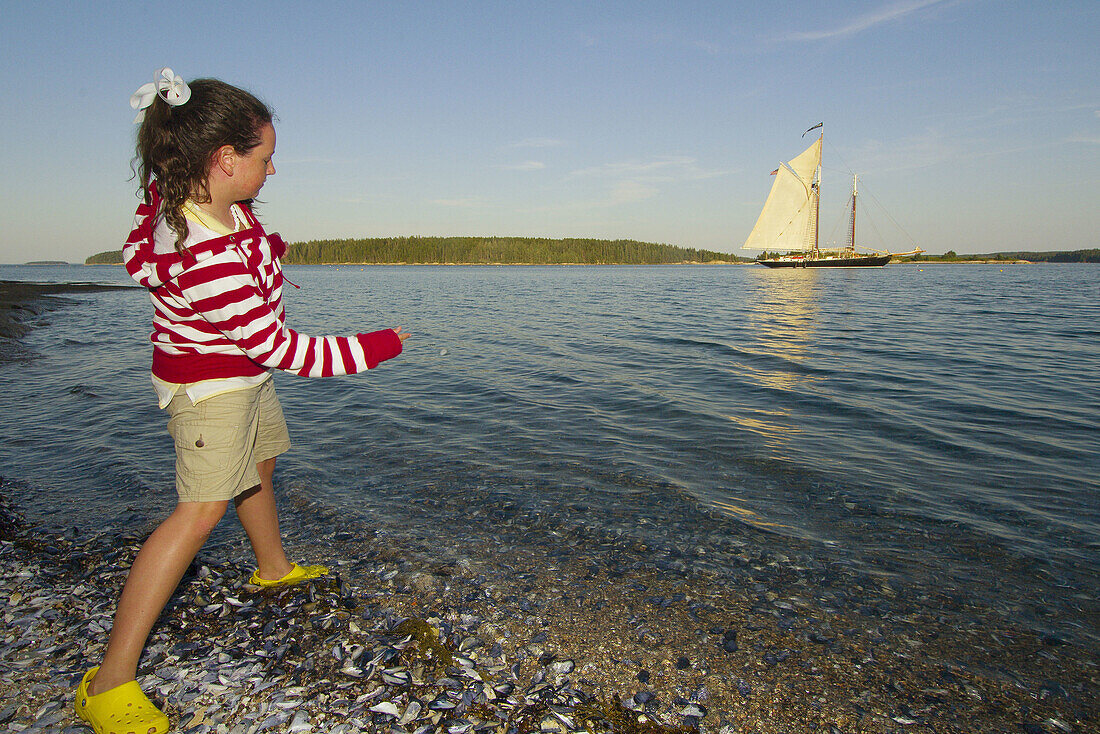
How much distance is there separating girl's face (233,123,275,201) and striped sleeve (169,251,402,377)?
46 cm

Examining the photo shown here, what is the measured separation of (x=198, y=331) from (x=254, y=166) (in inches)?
33.4

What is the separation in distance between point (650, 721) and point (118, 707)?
239 cm

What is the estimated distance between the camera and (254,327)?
105 inches

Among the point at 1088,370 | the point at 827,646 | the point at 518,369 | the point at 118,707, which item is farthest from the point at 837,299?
the point at 118,707

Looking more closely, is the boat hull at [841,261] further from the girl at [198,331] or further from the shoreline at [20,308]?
the girl at [198,331]

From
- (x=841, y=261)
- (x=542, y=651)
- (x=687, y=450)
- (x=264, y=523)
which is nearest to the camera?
(x=542, y=651)

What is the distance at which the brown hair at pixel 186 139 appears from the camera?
264 centimetres

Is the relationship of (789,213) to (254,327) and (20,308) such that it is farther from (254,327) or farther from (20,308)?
(254,327)

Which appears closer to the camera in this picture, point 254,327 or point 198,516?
point 254,327

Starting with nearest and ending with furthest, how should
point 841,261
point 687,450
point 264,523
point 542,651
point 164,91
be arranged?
point 164,91 → point 542,651 → point 264,523 → point 687,450 → point 841,261

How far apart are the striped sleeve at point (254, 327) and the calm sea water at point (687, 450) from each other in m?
2.24

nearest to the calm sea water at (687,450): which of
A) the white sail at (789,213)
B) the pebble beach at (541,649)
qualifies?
the pebble beach at (541,649)

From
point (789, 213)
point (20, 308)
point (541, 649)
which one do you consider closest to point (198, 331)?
point (541, 649)

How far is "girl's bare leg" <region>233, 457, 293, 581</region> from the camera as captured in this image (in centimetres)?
349
